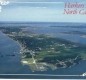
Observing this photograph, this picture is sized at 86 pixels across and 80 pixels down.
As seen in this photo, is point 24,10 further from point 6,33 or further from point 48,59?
point 48,59

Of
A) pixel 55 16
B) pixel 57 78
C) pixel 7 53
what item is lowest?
pixel 57 78

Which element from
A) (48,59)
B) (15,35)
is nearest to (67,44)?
(48,59)

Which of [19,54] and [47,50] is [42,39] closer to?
[47,50]

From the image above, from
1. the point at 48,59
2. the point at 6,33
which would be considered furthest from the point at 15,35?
the point at 48,59

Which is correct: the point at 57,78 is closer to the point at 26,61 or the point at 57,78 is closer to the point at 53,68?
the point at 53,68

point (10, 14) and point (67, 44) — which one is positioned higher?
point (10, 14)

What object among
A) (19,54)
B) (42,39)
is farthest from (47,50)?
(19,54)
